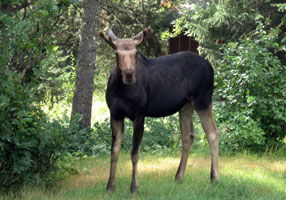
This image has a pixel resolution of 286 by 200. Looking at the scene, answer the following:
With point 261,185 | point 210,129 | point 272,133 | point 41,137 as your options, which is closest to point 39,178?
point 41,137

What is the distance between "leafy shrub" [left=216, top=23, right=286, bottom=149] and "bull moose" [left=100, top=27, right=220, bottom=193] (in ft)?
7.91

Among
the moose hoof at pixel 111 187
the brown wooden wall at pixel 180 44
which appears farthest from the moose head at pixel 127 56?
the brown wooden wall at pixel 180 44

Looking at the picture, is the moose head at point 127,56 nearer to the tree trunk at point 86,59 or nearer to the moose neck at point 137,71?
the moose neck at point 137,71

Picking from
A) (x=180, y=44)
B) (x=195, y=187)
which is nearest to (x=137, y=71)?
(x=195, y=187)

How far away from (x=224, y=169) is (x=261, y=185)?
4.00 ft

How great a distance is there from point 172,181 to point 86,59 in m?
4.25

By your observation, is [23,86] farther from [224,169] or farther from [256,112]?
[256,112]

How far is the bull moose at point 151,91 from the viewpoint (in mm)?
5633

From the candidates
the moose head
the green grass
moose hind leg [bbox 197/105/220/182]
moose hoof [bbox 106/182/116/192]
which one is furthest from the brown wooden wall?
moose hoof [bbox 106/182/116/192]

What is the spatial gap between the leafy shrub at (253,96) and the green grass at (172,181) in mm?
578

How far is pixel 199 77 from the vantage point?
6.71 metres

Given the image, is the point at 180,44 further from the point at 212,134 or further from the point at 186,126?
the point at 212,134

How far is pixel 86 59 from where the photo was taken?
→ 31.9ft

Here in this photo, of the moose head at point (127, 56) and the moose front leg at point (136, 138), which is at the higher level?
the moose head at point (127, 56)
